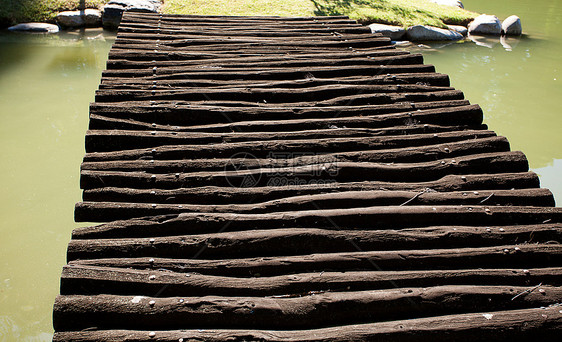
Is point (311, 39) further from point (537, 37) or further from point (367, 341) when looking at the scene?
point (537, 37)

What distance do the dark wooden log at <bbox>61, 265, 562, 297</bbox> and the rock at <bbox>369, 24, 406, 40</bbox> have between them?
9.23 m

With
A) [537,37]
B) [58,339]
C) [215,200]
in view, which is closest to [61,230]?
[215,200]

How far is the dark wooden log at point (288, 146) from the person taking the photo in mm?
3646

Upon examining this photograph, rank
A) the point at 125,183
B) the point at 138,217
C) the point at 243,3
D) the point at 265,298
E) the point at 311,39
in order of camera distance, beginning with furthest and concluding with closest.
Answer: the point at 243,3 → the point at 311,39 → the point at 125,183 → the point at 138,217 → the point at 265,298

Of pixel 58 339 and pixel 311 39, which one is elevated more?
pixel 311 39

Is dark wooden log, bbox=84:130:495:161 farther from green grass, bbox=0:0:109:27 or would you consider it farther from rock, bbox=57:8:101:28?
green grass, bbox=0:0:109:27

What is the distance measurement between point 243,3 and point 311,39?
6798 mm

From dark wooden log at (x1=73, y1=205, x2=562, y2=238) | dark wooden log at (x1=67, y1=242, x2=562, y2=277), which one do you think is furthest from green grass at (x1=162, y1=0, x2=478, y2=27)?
dark wooden log at (x1=67, y1=242, x2=562, y2=277)

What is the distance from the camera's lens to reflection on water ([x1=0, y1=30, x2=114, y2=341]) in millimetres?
4676

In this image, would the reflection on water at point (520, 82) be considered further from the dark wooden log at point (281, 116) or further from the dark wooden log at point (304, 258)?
the dark wooden log at point (304, 258)

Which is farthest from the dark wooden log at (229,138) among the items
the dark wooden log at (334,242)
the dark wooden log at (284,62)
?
the dark wooden log at (284,62)

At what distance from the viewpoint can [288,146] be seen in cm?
379

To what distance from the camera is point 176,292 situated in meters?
2.66

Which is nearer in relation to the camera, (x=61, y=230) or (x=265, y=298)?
(x=265, y=298)
